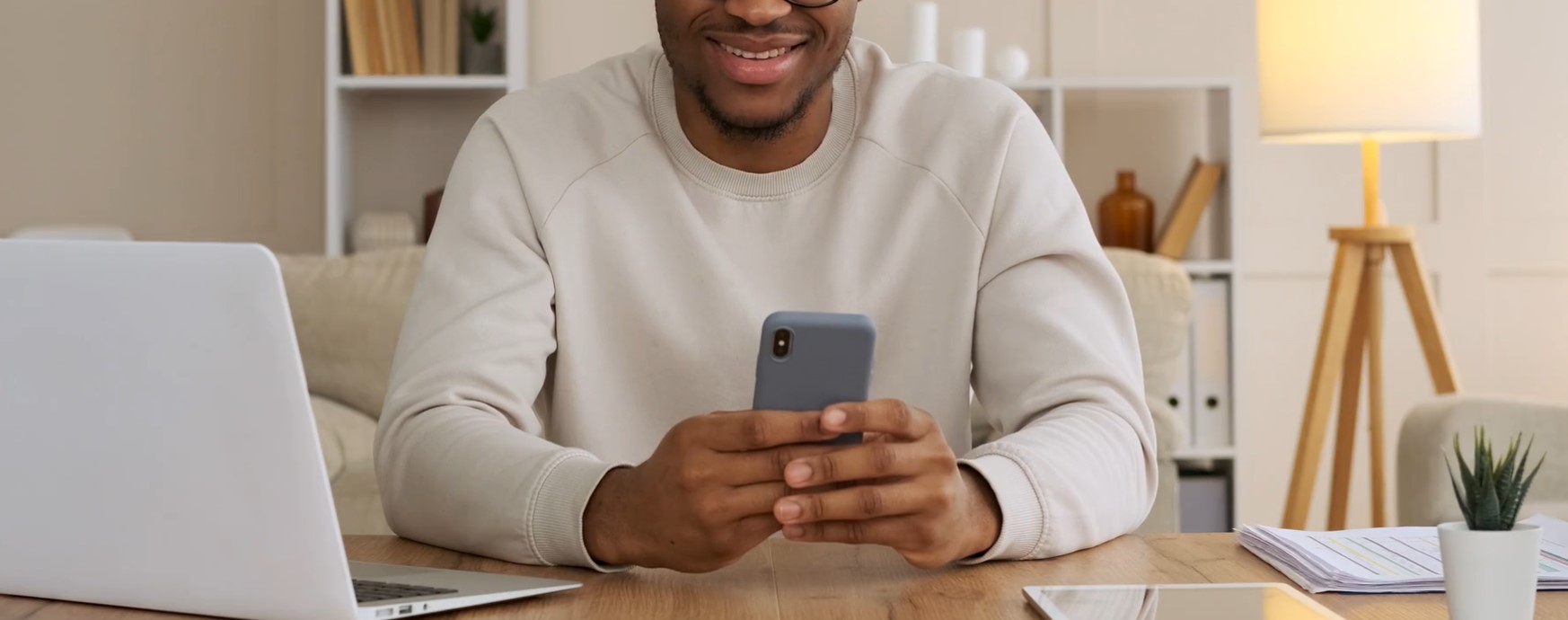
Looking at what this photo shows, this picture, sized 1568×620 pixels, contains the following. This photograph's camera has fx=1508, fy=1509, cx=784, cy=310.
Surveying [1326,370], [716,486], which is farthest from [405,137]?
[716,486]

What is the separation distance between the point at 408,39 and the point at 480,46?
0.19 meters

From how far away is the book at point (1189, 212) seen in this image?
11.7ft

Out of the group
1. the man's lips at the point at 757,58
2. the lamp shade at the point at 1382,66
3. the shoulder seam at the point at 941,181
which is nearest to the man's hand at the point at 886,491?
the shoulder seam at the point at 941,181

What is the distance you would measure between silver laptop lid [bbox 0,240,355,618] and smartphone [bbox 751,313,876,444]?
29 centimetres

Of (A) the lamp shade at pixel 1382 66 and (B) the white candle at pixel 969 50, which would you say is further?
(B) the white candle at pixel 969 50

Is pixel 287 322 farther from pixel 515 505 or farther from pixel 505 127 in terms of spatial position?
pixel 505 127

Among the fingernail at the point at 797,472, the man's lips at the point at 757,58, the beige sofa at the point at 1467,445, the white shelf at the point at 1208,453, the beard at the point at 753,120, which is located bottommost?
the white shelf at the point at 1208,453

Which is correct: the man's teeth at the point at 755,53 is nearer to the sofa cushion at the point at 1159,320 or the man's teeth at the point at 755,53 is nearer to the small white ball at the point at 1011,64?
the sofa cushion at the point at 1159,320

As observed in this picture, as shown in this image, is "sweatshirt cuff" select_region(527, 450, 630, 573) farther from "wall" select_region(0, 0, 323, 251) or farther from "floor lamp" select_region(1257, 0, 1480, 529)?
"wall" select_region(0, 0, 323, 251)

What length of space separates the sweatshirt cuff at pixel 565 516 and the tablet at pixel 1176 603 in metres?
0.30

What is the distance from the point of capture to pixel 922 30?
3.58m

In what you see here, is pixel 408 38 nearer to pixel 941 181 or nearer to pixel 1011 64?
pixel 1011 64

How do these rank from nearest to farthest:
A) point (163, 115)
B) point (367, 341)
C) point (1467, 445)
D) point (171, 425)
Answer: point (171, 425)
point (1467, 445)
point (367, 341)
point (163, 115)

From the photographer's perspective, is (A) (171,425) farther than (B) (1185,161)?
No
